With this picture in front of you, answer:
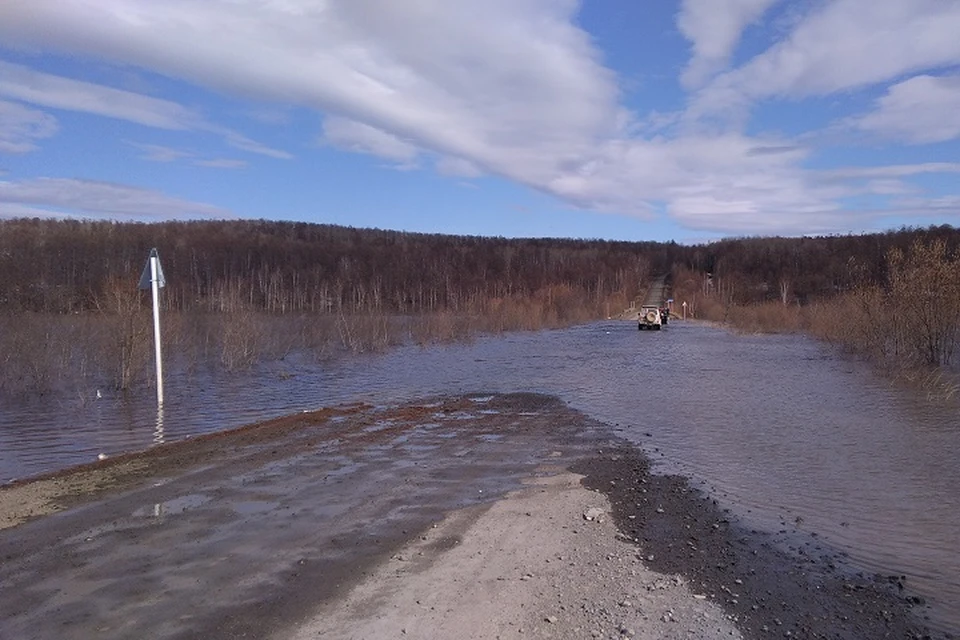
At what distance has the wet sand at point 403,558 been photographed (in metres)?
4.99

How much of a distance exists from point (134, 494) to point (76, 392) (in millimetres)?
13990

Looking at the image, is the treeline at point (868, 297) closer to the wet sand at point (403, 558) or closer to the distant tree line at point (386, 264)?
the distant tree line at point (386, 264)

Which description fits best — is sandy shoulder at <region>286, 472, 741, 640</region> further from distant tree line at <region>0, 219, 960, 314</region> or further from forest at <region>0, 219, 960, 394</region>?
distant tree line at <region>0, 219, 960, 314</region>

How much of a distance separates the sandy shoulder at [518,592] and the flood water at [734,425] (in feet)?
6.81

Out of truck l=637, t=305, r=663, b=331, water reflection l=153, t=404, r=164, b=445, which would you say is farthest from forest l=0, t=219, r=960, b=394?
truck l=637, t=305, r=663, b=331

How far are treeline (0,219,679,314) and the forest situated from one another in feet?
1.67

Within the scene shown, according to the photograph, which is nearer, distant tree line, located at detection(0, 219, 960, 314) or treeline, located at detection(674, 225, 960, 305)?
distant tree line, located at detection(0, 219, 960, 314)

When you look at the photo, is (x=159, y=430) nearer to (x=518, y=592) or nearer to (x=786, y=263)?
(x=518, y=592)

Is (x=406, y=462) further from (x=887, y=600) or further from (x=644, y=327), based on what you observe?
(x=644, y=327)

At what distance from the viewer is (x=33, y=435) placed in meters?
14.3

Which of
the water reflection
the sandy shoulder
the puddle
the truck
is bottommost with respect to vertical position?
the truck

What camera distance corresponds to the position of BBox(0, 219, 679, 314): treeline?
3450 inches

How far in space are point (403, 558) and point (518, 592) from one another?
123 cm

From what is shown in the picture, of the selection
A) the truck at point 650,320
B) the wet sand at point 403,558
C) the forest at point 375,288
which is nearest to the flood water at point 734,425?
the wet sand at point 403,558
